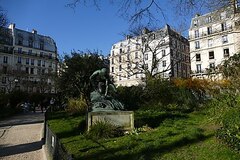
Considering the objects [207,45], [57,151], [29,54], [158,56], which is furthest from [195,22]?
[57,151]

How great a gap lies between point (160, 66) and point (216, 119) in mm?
52253

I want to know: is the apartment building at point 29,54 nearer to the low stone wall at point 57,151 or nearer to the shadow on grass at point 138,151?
the low stone wall at point 57,151

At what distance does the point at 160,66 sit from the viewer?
194 ft

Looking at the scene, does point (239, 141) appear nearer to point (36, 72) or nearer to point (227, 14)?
point (227, 14)

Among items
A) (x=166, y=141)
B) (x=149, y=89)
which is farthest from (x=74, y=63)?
(x=166, y=141)

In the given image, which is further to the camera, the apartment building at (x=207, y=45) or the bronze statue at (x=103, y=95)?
the apartment building at (x=207, y=45)

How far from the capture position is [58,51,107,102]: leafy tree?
24125 mm

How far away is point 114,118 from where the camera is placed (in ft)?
31.6

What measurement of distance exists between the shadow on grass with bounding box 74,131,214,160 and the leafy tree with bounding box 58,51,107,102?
54.7 feet

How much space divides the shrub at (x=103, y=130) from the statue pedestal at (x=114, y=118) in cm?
17

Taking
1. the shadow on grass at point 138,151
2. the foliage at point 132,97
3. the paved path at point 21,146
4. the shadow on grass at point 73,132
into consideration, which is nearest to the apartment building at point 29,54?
the foliage at point 132,97

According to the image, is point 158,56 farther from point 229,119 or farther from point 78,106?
point 229,119

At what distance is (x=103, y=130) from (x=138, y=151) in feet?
8.11

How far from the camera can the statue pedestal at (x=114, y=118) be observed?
927cm
